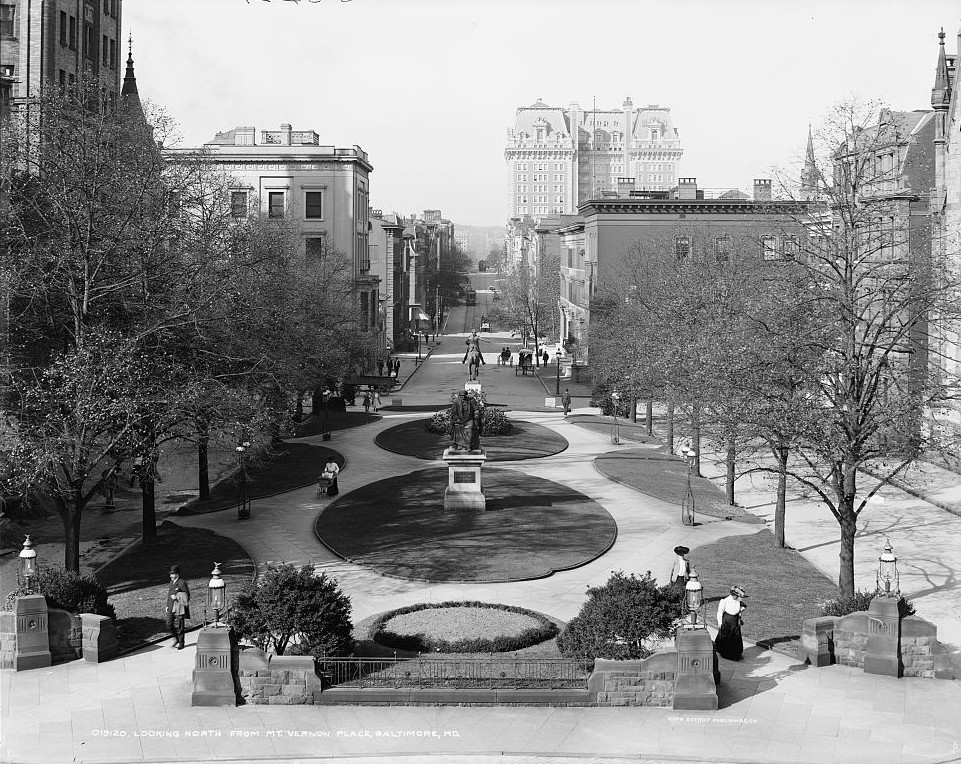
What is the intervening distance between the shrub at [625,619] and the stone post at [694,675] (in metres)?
0.92

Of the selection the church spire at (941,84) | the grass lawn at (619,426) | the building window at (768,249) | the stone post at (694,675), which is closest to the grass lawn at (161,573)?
the stone post at (694,675)

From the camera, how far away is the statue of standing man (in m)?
37.8

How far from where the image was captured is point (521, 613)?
26078mm

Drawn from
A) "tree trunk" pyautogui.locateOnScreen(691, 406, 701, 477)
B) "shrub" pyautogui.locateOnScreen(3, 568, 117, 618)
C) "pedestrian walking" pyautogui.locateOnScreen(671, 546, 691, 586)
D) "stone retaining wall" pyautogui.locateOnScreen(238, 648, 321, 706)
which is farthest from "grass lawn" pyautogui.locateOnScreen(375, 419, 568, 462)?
"stone retaining wall" pyautogui.locateOnScreen(238, 648, 321, 706)

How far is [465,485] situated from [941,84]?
101ft

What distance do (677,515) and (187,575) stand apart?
15.7m

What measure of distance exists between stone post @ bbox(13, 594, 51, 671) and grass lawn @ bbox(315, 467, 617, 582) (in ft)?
31.7

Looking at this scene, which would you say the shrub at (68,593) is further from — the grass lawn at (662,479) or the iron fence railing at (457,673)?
the grass lawn at (662,479)

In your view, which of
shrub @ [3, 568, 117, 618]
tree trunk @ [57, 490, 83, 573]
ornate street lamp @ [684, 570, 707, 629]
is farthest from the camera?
tree trunk @ [57, 490, 83, 573]

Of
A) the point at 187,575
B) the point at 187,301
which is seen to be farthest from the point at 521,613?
the point at 187,301

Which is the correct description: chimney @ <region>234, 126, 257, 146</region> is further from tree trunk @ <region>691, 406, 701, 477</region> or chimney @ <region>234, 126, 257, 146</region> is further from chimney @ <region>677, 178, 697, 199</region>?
tree trunk @ <region>691, 406, 701, 477</region>

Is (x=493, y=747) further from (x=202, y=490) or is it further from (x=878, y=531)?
(x=202, y=490)

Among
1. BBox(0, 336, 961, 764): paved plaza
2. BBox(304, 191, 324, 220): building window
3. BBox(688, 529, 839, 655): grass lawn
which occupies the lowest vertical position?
BBox(0, 336, 961, 764): paved plaza

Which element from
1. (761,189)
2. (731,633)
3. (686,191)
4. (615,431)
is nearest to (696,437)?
(615,431)
